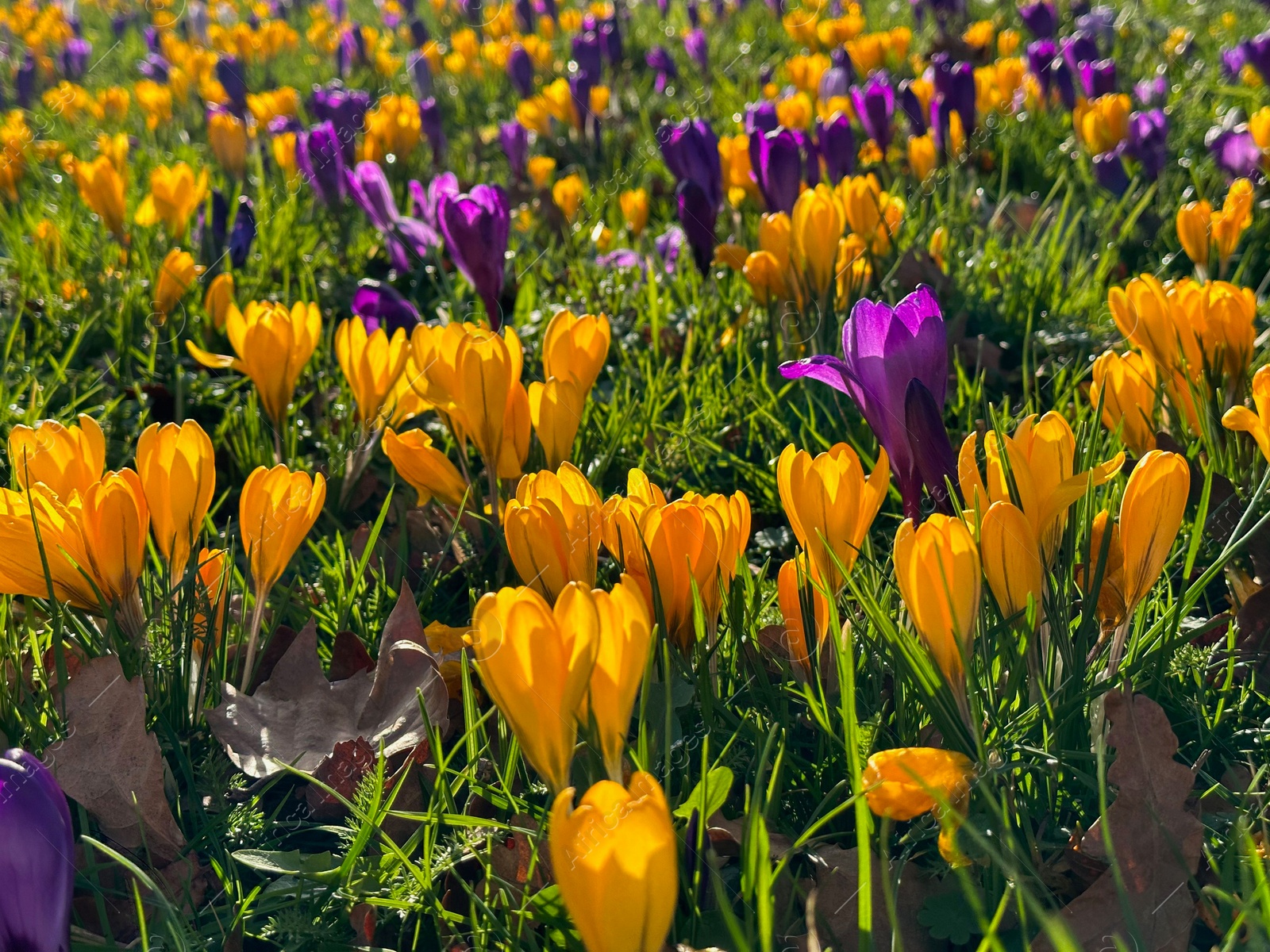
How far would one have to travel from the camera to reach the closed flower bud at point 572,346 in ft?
5.33

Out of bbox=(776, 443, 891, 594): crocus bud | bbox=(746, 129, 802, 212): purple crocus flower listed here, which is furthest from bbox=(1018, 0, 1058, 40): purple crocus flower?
bbox=(776, 443, 891, 594): crocus bud

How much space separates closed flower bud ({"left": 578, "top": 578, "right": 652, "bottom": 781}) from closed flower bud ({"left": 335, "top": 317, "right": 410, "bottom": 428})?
3.20 feet

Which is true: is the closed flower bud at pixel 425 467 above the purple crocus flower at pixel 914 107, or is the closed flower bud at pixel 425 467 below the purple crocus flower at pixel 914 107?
above

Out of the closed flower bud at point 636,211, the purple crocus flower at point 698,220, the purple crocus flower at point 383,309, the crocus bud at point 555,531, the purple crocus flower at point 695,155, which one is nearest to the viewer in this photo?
the crocus bud at point 555,531

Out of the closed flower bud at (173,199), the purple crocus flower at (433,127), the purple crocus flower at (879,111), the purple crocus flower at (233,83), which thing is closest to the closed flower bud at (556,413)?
the closed flower bud at (173,199)

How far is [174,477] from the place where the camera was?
1292 mm

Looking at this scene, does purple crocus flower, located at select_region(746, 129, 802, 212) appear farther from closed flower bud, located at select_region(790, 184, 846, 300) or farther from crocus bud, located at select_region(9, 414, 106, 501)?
crocus bud, located at select_region(9, 414, 106, 501)

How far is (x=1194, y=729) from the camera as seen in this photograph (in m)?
1.32

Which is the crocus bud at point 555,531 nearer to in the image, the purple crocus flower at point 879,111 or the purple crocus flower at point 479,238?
the purple crocus flower at point 479,238

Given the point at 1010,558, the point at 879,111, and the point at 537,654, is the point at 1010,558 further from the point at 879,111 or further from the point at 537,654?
the point at 879,111

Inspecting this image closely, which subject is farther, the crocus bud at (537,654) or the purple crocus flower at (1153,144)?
the purple crocus flower at (1153,144)

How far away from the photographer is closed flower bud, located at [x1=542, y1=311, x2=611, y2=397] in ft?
5.33

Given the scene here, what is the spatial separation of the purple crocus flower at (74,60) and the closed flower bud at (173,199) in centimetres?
574

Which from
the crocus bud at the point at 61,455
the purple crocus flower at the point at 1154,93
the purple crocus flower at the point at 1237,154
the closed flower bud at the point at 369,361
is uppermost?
the crocus bud at the point at 61,455
